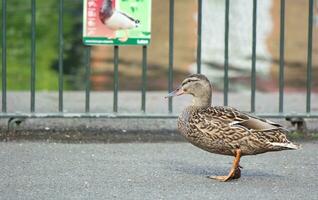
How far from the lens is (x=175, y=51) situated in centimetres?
1705

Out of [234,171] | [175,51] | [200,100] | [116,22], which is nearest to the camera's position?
[234,171]

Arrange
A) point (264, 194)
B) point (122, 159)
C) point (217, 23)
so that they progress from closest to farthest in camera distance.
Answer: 1. point (264, 194)
2. point (122, 159)
3. point (217, 23)

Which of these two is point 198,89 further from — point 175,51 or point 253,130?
point 175,51

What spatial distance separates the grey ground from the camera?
6.84 meters

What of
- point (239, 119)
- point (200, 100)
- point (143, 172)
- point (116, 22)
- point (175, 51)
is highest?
point (116, 22)

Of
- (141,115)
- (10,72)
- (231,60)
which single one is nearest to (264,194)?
(141,115)

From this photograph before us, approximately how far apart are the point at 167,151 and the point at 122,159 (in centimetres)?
59

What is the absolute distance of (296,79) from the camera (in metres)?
14.0

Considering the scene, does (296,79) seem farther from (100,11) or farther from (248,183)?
(248,183)

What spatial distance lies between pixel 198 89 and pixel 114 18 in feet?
5.66

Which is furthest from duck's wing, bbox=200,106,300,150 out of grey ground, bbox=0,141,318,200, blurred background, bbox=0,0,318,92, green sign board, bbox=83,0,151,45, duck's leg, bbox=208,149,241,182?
blurred background, bbox=0,0,318,92

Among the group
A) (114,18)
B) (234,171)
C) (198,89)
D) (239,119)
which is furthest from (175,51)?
(234,171)

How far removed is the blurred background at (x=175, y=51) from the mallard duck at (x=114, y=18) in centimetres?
385

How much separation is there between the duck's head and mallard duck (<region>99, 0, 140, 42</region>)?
157 cm
